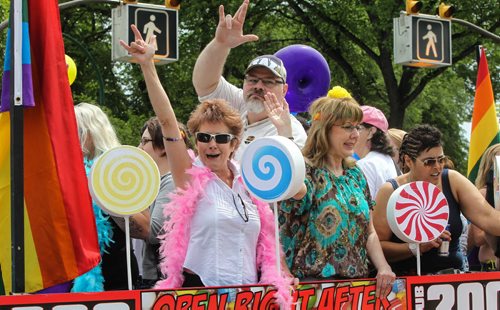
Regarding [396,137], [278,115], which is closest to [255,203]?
[278,115]

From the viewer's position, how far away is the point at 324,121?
163 inches

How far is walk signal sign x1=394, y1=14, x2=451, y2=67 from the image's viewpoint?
548 inches

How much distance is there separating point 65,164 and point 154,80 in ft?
1.73

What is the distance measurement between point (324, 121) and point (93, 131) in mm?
1203

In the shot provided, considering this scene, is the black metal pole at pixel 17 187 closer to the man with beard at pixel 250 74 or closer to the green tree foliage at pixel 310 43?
the man with beard at pixel 250 74

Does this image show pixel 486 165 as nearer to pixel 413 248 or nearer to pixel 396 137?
pixel 396 137

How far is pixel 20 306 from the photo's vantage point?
3314mm

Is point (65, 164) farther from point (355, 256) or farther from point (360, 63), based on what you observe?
point (360, 63)

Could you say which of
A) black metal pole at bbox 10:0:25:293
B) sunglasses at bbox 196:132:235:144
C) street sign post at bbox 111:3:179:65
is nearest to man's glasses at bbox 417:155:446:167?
sunglasses at bbox 196:132:235:144

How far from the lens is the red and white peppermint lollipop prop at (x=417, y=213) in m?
4.14

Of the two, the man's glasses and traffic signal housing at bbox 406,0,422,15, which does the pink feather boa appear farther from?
traffic signal housing at bbox 406,0,422,15

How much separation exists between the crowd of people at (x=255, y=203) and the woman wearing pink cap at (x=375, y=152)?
2.32 ft

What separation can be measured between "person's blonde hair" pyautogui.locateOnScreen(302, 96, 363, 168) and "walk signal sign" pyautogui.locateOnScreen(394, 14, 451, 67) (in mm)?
9978

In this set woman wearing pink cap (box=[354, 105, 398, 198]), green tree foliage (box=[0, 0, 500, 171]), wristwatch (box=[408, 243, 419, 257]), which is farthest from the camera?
green tree foliage (box=[0, 0, 500, 171])
